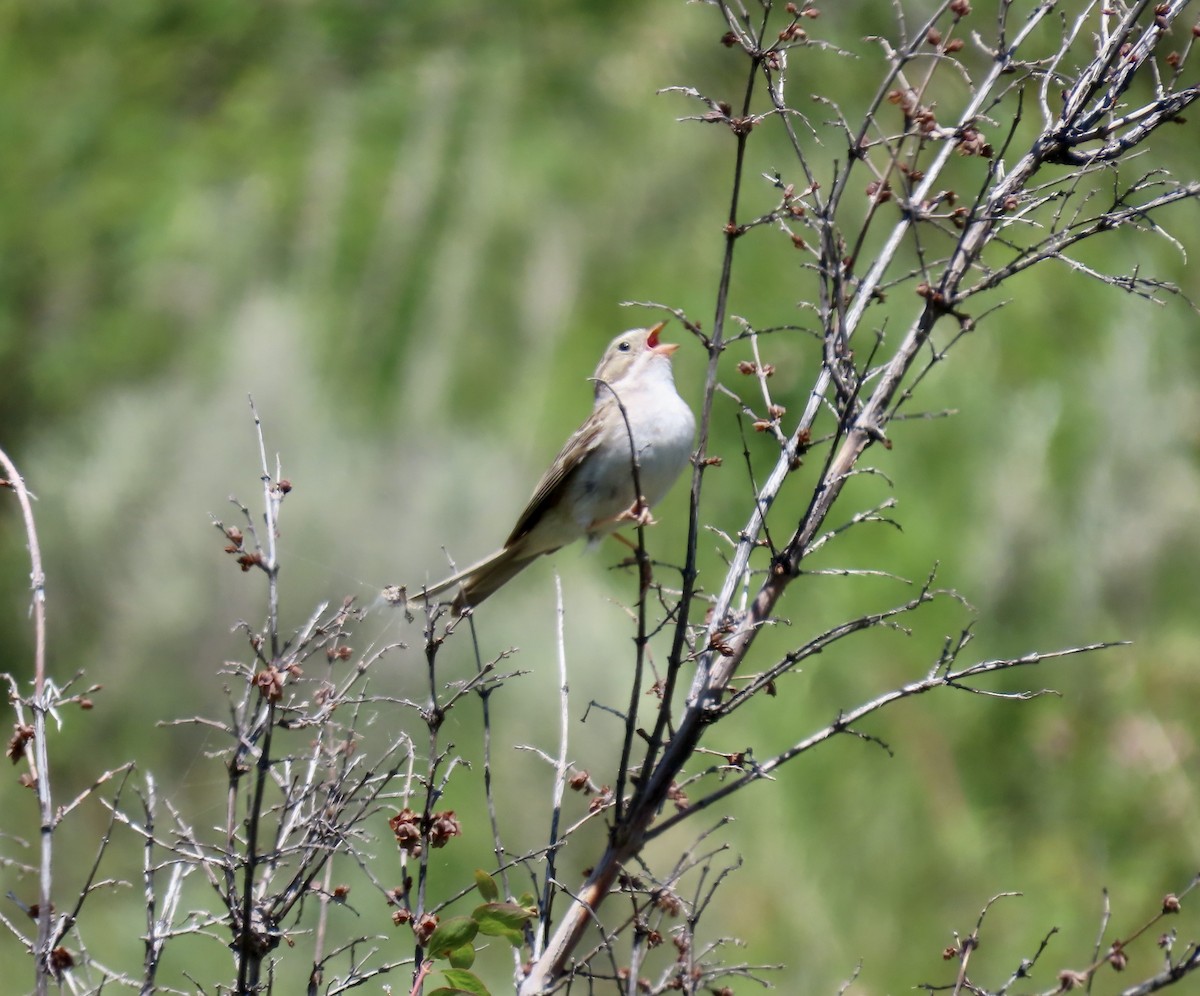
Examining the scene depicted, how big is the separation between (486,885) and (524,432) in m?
5.83

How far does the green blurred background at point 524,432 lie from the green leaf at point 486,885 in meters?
2.19

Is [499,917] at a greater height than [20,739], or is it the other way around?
[20,739]

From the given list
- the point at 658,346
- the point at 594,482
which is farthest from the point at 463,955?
the point at 658,346

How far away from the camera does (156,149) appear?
29.9 ft

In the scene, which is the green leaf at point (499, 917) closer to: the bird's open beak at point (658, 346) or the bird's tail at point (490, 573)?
the bird's tail at point (490, 573)

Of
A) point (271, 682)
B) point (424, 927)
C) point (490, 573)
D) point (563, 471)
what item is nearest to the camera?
point (271, 682)

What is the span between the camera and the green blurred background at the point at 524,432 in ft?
19.1

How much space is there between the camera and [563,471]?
391 cm

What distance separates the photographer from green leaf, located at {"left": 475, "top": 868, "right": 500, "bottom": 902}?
2.05 meters

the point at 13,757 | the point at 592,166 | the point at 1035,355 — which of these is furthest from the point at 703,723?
the point at 592,166

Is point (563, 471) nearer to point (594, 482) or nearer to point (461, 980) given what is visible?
point (594, 482)

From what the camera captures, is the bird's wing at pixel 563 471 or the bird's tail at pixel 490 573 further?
the bird's wing at pixel 563 471

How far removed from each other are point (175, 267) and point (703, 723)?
8.18 m

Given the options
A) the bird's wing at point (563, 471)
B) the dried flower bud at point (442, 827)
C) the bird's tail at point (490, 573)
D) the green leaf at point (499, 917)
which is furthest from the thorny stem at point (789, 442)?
the bird's wing at point (563, 471)
